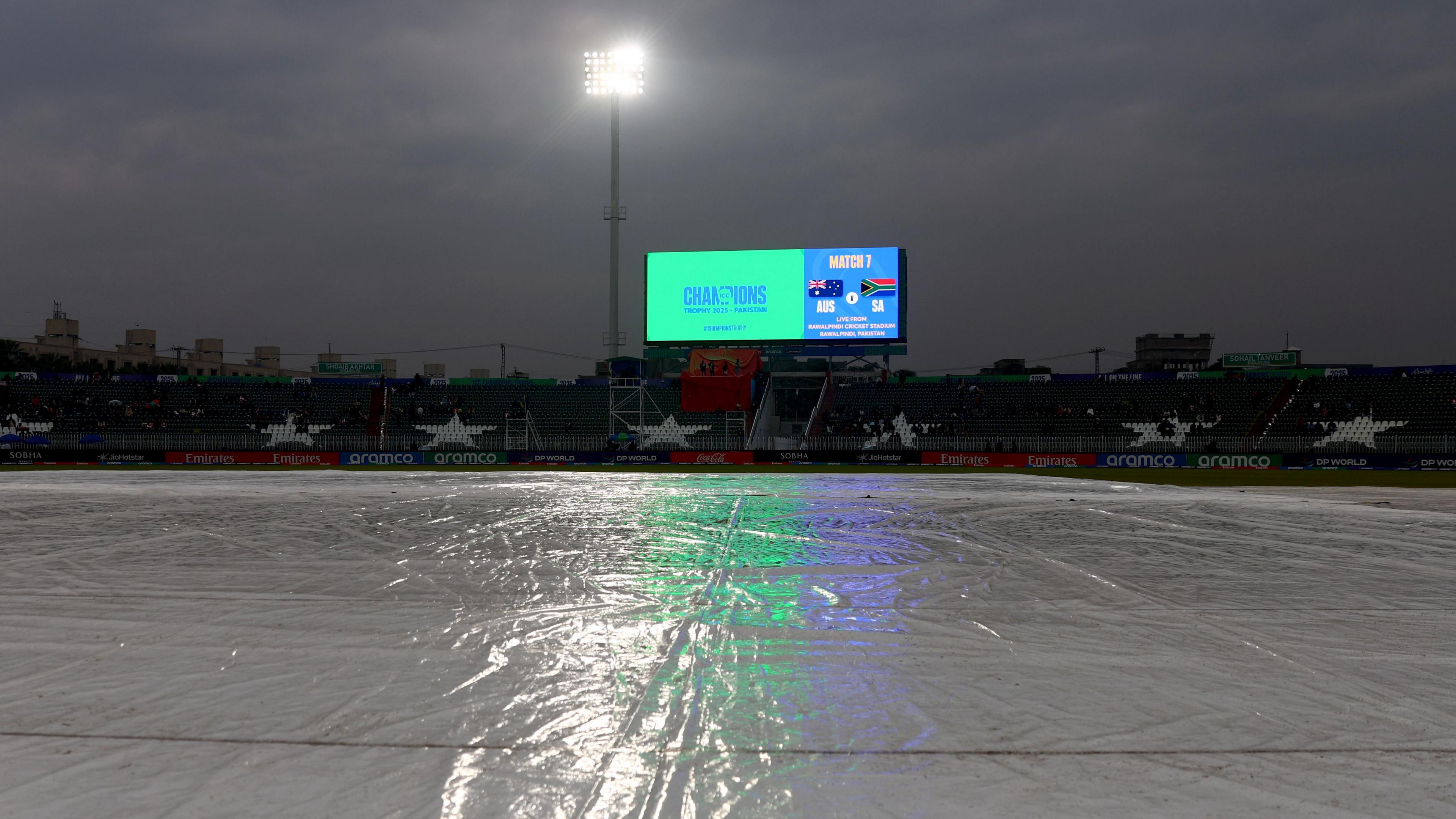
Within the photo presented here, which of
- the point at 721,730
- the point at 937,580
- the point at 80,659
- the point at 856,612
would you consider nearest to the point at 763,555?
the point at 937,580

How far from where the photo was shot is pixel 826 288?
39344 millimetres

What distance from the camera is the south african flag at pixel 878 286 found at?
129 feet

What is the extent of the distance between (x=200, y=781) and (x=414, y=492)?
13.5 m

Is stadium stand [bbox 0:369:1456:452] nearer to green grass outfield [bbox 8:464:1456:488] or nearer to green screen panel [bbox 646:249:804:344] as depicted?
green grass outfield [bbox 8:464:1456:488]

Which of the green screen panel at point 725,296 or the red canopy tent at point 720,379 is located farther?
the red canopy tent at point 720,379

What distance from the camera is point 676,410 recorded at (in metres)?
43.7

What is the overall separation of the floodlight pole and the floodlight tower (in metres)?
0.02

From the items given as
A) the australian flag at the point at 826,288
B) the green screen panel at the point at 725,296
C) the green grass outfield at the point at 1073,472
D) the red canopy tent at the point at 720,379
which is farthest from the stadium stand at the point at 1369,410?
the red canopy tent at the point at 720,379

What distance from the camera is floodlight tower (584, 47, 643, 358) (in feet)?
131

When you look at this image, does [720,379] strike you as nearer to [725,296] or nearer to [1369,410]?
[725,296]

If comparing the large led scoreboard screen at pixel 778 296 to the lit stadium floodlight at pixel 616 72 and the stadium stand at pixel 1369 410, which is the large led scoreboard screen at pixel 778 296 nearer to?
the lit stadium floodlight at pixel 616 72

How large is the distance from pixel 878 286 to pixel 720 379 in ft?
30.8

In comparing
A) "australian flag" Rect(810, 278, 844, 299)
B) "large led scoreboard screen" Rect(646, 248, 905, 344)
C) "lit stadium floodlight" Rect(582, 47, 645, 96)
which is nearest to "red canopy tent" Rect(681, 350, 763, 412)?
"large led scoreboard screen" Rect(646, 248, 905, 344)

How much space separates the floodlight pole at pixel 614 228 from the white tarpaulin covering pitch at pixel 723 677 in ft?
103
